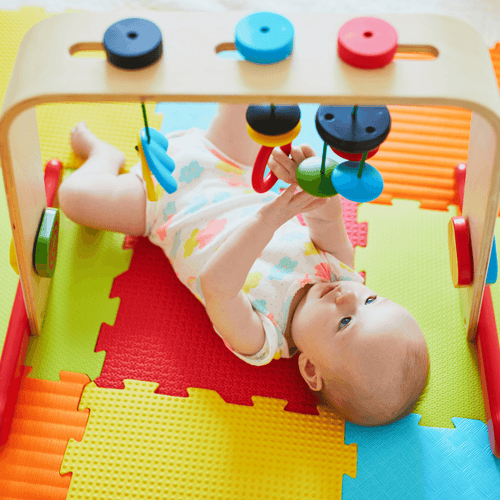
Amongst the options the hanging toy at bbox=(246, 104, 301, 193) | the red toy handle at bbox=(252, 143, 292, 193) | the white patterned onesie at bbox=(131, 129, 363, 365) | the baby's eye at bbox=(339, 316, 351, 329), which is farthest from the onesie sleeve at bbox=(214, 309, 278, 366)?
the hanging toy at bbox=(246, 104, 301, 193)

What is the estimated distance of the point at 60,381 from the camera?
997mm

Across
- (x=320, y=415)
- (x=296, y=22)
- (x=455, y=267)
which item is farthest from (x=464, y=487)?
(x=296, y=22)

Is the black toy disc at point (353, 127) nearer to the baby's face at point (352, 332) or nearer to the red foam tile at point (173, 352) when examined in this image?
the baby's face at point (352, 332)

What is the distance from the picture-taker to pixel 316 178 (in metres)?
0.77

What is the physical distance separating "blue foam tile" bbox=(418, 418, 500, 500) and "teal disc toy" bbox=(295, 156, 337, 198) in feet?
1.54

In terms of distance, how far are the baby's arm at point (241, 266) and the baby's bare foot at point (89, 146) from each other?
0.41 m

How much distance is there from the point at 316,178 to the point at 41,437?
0.62m

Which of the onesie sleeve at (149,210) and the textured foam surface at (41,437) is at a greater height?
the onesie sleeve at (149,210)

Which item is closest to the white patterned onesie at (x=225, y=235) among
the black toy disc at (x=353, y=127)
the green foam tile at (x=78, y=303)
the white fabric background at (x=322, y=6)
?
the green foam tile at (x=78, y=303)

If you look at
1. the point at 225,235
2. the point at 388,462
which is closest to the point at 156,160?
the point at 225,235

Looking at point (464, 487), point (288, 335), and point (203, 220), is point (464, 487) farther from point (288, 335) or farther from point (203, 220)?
point (203, 220)

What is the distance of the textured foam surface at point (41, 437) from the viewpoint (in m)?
0.90

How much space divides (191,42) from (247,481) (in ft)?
2.19

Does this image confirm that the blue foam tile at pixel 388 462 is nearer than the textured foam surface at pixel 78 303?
Yes
